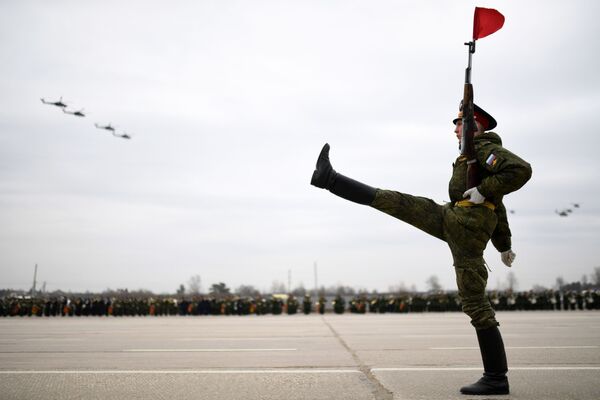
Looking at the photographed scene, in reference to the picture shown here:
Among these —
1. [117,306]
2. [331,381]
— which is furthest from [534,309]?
[331,381]

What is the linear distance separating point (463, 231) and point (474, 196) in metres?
0.27

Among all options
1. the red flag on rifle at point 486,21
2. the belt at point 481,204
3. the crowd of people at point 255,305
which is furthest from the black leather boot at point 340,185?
the crowd of people at point 255,305

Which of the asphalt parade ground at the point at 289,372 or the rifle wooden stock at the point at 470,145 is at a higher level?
the rifle wooden stock at the point at 470,145

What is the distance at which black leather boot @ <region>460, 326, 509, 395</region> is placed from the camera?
332cm

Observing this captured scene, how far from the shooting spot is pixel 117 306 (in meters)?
30.7

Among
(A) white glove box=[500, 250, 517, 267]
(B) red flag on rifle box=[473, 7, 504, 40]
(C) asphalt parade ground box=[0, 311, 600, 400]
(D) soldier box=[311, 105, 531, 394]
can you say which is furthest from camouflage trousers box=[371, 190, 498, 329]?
(B) red flag on rifle box=[473, 7, 504, 40]

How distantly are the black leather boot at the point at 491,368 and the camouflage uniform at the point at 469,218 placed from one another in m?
0.09

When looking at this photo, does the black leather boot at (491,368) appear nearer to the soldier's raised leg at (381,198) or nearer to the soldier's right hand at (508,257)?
the soldier's right hand at (508,257)

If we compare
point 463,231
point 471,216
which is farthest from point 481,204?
point 463,231

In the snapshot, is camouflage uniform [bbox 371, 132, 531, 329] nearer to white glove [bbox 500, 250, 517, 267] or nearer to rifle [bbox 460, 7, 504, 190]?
rifle [bbox 460, 7, 504, 190]

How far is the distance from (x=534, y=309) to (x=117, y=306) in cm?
2606

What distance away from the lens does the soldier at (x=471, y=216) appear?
333 centimetres

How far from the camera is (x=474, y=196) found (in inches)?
132

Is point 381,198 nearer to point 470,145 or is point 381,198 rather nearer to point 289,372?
point 470,145
